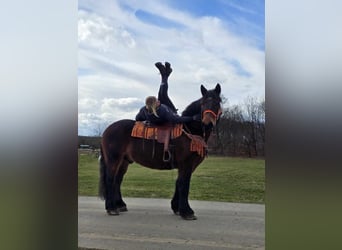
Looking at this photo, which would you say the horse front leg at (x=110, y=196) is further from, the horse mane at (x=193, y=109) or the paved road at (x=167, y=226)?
the horse mane at (x=193, y=109)

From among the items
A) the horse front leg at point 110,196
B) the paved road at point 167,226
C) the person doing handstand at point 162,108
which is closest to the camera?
the paved road at point 167,226

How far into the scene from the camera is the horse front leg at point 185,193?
2752 millimetres

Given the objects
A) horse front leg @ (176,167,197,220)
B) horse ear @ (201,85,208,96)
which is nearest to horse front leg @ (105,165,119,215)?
horse front leg @ (176,167,197,220)

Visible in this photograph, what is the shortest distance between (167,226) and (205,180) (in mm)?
386

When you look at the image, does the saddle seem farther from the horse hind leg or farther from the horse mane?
the horse hind leg

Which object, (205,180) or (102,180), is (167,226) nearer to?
(205,180)

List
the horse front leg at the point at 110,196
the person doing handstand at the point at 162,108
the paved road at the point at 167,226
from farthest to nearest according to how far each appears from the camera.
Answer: the horse front leg at the point at 110,196 < the person doing handstand at the point at 162,108 < the paved road at the point at 167,226

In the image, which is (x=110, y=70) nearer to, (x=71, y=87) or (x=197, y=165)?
(x=71, y=87)

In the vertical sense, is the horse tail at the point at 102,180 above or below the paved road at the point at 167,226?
above

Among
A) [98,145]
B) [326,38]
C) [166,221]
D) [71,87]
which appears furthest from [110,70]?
[326,38]

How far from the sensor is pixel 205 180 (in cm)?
273

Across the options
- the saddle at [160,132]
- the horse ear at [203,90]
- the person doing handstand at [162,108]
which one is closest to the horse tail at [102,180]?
the saddle at [160,132]

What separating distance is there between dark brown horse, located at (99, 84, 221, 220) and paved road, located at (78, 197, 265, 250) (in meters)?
0.07

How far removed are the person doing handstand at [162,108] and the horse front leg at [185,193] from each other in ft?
1.08
